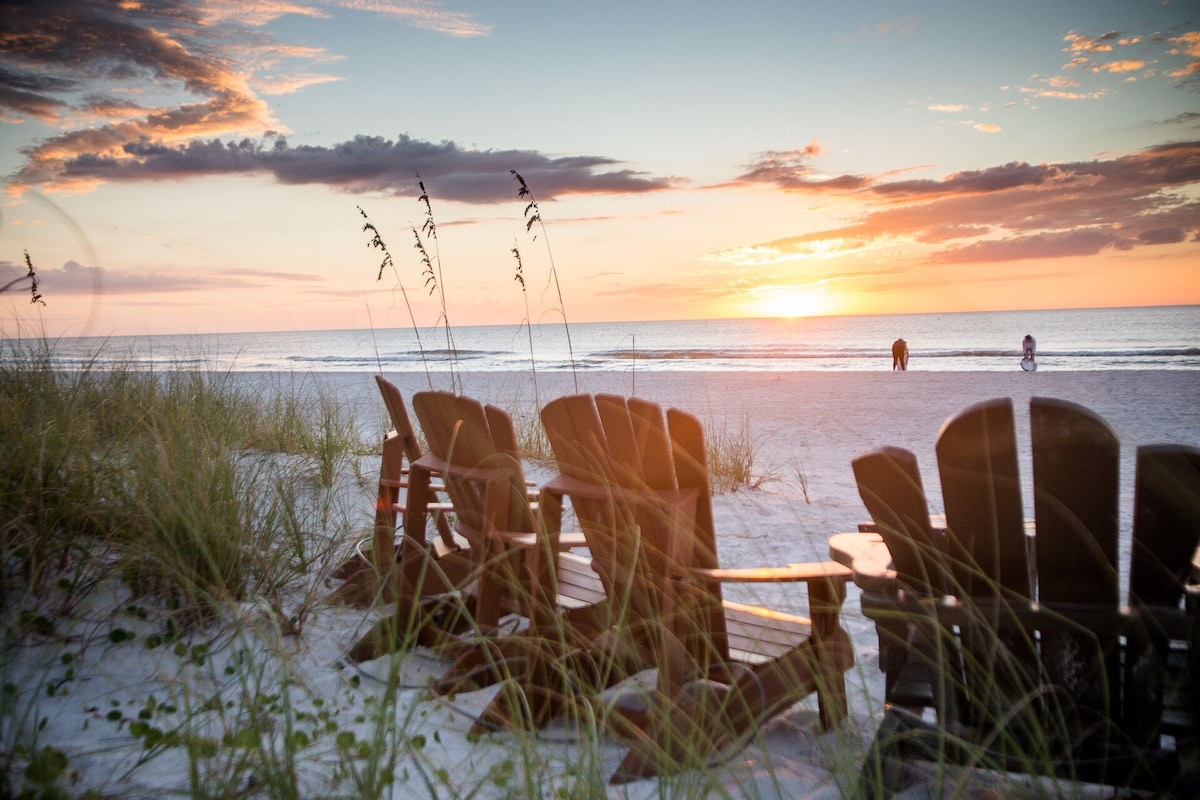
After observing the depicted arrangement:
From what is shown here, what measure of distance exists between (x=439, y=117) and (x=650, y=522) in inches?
267

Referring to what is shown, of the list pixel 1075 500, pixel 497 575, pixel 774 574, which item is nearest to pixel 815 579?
pixel 774 574

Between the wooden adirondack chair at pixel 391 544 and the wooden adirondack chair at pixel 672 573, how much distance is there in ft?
3.14

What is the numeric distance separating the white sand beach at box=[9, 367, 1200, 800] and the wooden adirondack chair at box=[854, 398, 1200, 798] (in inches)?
7.8

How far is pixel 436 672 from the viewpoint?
2.81m

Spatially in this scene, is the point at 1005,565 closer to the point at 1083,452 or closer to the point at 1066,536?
the point at 1066,536

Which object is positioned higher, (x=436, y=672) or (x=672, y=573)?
(x=672, y=573)

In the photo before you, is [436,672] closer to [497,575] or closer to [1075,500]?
[497,575]

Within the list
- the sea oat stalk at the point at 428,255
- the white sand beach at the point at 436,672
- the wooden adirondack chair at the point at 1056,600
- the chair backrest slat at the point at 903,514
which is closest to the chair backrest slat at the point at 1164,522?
the wooden adirondack chair at the point at 1056,600

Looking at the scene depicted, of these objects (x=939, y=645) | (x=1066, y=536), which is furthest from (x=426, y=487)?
(x=1066, y=536)

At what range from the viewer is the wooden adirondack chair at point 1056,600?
5.58 ft

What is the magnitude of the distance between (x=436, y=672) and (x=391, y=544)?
0.72 m

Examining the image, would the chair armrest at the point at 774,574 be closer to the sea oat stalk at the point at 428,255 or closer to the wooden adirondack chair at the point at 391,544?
the wooden adirondack chair at the point at 391,544

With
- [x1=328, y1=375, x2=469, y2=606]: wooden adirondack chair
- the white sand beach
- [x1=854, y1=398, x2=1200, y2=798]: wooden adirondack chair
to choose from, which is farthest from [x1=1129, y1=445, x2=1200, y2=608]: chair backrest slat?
[x1=328, y1=375, x2=469, y2=606]: wooden adirondack chair

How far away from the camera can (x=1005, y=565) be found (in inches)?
71.9
